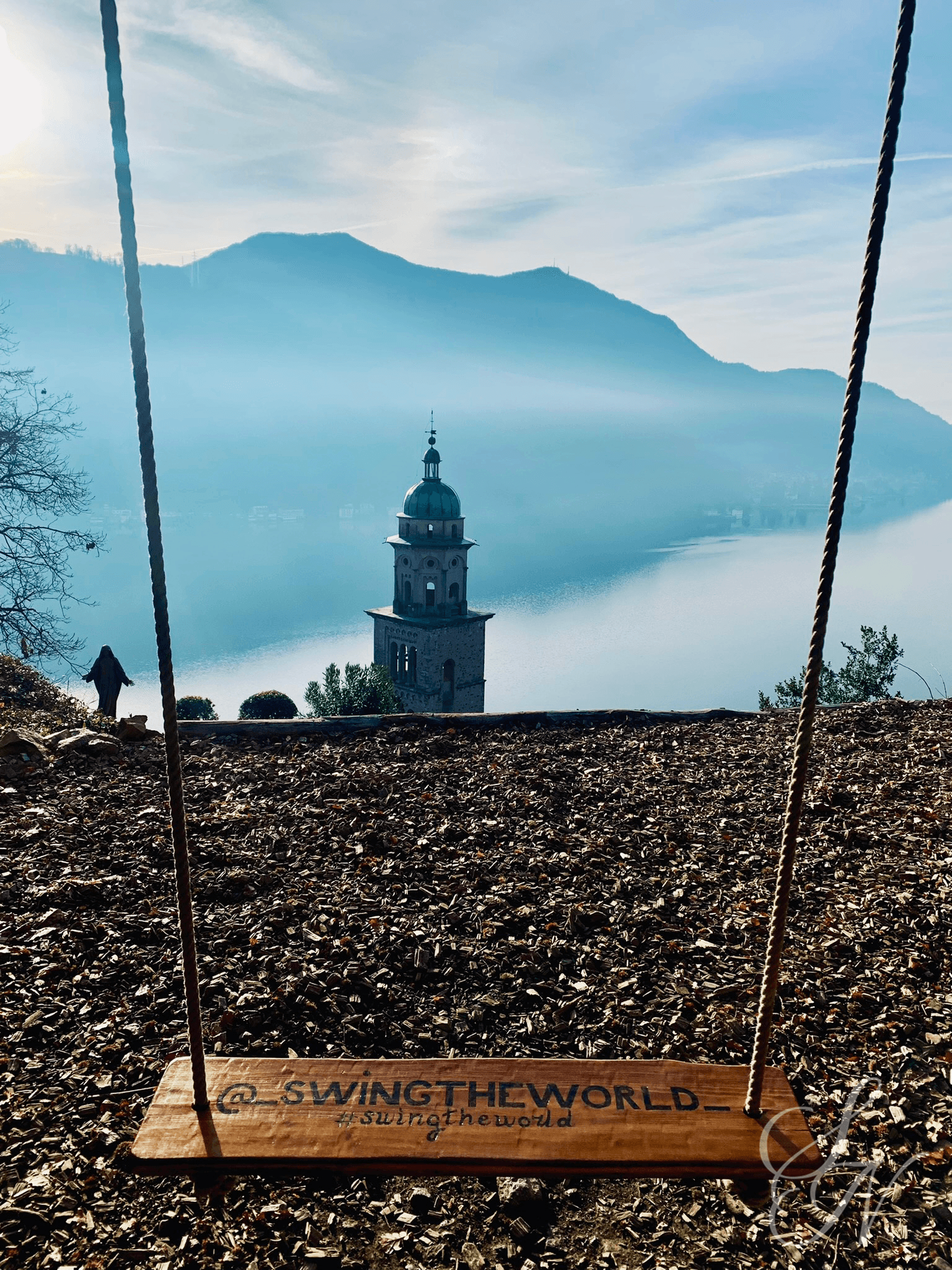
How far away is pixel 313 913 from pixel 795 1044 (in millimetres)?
2788

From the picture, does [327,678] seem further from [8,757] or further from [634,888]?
[634,888]

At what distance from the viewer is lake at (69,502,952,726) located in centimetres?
8662

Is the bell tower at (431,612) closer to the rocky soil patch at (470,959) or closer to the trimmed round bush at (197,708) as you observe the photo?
the trimmed round bush at (197,708)

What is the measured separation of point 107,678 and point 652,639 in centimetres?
11262

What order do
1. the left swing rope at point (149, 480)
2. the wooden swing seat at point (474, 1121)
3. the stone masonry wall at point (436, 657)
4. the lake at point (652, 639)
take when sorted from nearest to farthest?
the left swing rope at point (149, 480)
the wooden swing seat at point (474, 1121)
the stone masonry wall at point (436, 657)
the lake at point (652, 639)

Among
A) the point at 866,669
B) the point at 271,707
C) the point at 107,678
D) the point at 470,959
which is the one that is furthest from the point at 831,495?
the point at 866,669

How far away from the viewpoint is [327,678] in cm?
3244

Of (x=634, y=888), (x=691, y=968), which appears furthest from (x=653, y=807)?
(x=691, y=968)

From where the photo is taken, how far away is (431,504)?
122 ft

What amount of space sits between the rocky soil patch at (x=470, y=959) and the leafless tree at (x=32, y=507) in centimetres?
539

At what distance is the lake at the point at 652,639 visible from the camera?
3410 inches

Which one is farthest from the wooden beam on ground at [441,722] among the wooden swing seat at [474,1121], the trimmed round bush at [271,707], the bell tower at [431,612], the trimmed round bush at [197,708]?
the bell tower at [431,612]

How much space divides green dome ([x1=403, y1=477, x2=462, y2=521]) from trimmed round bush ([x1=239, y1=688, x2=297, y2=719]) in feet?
60.7

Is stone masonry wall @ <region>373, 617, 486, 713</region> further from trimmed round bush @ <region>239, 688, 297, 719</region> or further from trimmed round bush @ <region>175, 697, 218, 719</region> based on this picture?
trimmed round bush @ <region>239, 688, 297, 719</region>
